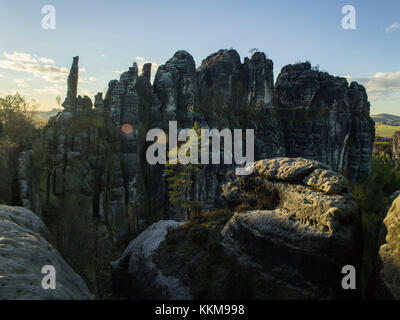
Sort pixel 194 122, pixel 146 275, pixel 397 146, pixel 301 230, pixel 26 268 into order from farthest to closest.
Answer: pixel 397 146 → pixel 194 122 → pixel 146 275 → pixel 301 230 → pixel 26 268

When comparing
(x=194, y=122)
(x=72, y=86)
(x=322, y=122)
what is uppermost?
(x=72, y=86)

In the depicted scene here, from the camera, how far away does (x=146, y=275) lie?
1767 centimetres

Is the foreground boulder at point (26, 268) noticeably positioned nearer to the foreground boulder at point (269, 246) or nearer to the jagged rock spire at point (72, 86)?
the foreground boulder at point (269, 246)

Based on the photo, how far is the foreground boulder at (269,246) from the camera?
12086 mm

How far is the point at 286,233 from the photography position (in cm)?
1334

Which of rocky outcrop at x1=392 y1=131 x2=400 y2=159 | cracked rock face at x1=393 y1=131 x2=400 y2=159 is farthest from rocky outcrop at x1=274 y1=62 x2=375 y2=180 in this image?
cracked rock face at x1=393 y1=131 x2=400 y2=159

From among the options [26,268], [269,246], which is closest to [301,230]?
[269,246]

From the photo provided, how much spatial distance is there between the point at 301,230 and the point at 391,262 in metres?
3.73

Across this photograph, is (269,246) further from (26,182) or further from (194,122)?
(194,122)

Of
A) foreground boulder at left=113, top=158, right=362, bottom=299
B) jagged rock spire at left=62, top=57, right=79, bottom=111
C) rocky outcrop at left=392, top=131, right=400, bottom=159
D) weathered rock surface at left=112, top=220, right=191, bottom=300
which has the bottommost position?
weathered rock surface at left=112, top=220, right=191, bottom=300

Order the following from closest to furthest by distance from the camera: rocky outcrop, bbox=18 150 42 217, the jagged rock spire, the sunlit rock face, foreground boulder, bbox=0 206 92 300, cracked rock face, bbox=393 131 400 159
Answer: foreground boulder, bbox=0 206 92 300 → rocky outcrop, bbox=18 150 42 217 → the sunlit rock face → the jagged rock spire → cracked rock face, bbox=393 131 400 159

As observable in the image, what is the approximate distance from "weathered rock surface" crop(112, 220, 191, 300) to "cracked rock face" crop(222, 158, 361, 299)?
4298mm

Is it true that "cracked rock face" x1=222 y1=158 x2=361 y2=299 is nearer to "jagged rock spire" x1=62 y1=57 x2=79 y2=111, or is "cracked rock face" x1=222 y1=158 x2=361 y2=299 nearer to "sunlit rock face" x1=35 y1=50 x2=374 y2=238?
"sunlit rock face" x1=35 y1=50 x2=374 y2=238

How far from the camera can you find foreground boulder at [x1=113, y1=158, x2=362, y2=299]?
12.1 m
